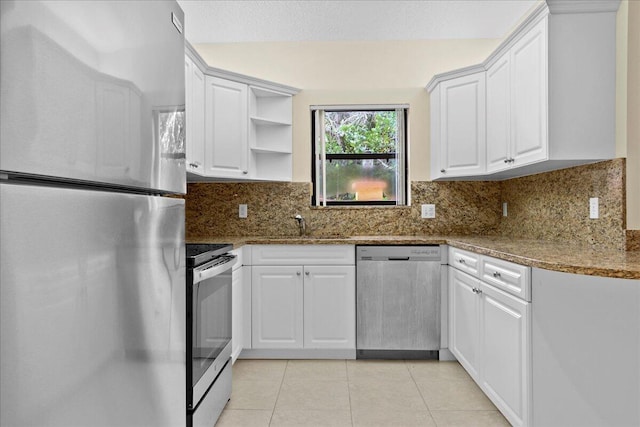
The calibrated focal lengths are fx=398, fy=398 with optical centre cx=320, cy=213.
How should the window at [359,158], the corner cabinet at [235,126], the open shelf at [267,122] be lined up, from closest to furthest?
1. the corner cabinet at [235,126]
2. the open shelf at [267,122]
3. the window at [359,158]

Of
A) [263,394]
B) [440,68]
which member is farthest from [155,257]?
[440,68]

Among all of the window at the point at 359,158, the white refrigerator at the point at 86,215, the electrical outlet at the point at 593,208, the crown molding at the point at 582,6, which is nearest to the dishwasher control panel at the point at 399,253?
the window at the point at 359,158

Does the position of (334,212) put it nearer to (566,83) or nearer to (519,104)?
(519,104)

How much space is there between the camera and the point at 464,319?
102 inches

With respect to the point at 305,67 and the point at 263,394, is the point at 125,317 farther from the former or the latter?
the point at 305,67

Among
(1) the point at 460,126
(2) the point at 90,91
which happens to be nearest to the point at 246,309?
(1) the point at 460,126

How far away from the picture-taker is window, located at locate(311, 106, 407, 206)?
12.1 feet

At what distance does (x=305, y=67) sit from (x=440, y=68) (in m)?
1.22

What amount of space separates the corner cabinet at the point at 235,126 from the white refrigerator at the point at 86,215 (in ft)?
5.78

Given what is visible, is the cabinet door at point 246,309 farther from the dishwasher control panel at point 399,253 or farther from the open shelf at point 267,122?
the open shelf at point 267,122

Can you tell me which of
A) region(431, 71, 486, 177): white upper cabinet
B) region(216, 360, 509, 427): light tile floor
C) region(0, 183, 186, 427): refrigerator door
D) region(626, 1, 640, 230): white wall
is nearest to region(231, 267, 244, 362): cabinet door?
region(216, 360, 509, 427): light tile floor

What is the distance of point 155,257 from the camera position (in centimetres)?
101

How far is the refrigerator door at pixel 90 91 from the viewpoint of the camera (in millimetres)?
564

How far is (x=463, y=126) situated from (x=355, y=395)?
2.11m
